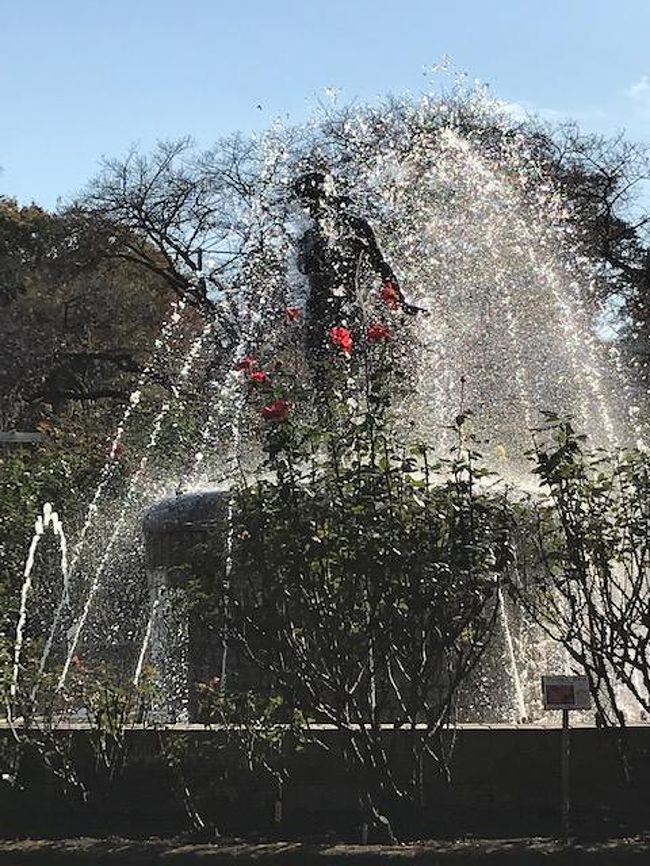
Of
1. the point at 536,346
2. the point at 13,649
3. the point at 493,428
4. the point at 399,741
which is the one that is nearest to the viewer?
the point at 399,741

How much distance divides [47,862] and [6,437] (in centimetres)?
1879

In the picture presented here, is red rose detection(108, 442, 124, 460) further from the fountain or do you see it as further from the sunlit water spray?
the sunlit water spray

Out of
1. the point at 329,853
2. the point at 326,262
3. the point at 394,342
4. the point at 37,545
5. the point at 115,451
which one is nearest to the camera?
the point at 329,853

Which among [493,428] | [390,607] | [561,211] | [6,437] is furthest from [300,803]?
[561,211]

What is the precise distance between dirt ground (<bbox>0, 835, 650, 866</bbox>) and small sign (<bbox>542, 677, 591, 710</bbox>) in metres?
0.50

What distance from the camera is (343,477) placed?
493 cm

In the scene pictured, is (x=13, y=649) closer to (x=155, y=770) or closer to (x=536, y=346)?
(x=155, y=770)

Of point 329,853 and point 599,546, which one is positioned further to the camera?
point 599,546

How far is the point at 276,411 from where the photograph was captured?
16.1ft

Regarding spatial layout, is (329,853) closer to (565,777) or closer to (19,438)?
(565,777)

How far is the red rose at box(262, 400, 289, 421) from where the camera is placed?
193 inches

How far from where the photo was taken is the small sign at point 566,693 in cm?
488

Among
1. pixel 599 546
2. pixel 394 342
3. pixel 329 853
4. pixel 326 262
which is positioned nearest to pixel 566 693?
pixel 599 546

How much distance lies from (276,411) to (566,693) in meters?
1.45
